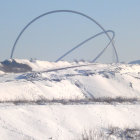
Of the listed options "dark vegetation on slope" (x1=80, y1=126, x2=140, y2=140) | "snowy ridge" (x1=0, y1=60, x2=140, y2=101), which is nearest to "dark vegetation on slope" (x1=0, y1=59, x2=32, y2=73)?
"snowy ridge" (x1=0, y1=60, x2=140, y2=101)

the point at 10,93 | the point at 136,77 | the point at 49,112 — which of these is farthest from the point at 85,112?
the point at 136,77

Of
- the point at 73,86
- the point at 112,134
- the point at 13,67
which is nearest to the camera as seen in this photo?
the point at 112,134

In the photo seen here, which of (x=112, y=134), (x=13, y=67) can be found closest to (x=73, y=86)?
(x=112, y=134)

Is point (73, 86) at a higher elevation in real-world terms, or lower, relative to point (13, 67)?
higher

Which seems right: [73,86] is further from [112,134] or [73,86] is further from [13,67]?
[13,67]

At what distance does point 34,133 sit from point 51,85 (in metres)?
18.6

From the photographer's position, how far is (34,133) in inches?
597

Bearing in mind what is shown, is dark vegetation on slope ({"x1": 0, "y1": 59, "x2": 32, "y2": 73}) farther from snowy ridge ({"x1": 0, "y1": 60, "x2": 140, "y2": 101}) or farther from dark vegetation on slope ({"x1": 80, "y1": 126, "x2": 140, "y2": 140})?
dark vegetation on slope ({"x1": 80, "y1": 126, "x2": 140, "y2": 140})

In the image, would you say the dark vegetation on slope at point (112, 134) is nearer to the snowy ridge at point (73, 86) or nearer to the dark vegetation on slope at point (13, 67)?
the snowy ridge at point (73, 86)

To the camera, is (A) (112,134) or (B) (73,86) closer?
(A) (112,134)

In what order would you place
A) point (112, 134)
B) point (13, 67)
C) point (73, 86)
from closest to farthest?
1. point (112, 134)
2. point (73, 86)
3. point (13, 67)

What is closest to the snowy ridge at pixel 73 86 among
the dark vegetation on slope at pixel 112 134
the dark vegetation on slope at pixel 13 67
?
the dark vegetation on slope at pixel 112 134

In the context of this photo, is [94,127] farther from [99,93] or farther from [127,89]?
[127,89]

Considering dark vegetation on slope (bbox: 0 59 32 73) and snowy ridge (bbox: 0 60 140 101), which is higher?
snowy ridge (bbox: 0 60 140 101)
